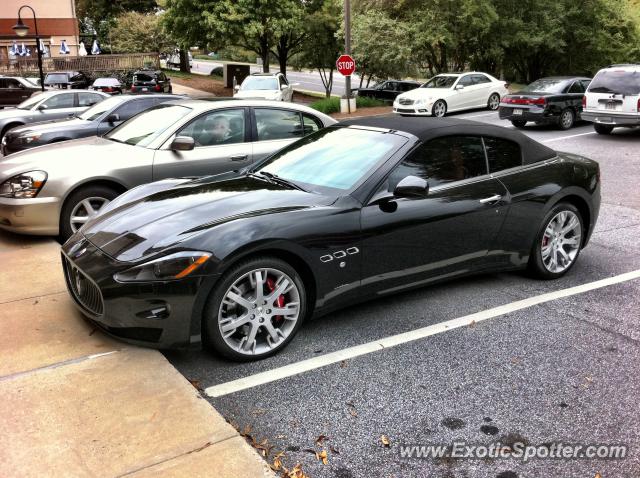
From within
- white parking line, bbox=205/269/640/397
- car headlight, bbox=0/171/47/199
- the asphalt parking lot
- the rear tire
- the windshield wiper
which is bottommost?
the asphalt parking lot

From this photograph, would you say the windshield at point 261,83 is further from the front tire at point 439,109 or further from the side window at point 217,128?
the side window at point 217,128

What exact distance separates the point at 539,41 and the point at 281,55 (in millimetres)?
14123

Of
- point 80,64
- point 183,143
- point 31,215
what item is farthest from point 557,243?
point 80,64

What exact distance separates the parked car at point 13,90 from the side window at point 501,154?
22.8m

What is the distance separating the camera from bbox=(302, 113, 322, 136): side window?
7746 mm

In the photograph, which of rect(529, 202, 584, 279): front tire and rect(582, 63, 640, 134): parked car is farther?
rect(582, 63, 640, 134): parked car

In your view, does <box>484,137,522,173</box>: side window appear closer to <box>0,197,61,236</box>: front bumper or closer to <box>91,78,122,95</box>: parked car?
<box>0,197,61,236</box>: front bumper

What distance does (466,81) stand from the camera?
866 inches

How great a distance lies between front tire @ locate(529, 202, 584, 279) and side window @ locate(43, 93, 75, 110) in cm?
1343

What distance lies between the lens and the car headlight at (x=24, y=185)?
622cm

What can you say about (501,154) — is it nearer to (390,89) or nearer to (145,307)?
(145,307)

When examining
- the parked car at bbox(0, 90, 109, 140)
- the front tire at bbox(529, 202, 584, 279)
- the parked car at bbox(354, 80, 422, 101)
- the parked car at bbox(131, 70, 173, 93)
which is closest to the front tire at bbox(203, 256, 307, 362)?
the front tire at bbox(529, 202, 584, 279)

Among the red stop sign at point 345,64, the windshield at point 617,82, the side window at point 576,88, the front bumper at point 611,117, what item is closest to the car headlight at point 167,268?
the front bumper at point 611,117

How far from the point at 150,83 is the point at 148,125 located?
22951 mm
